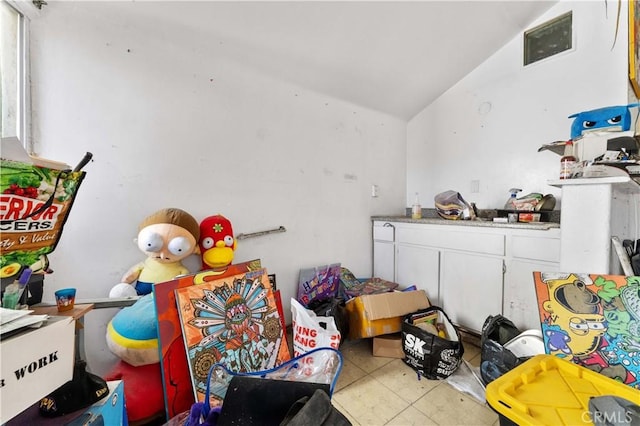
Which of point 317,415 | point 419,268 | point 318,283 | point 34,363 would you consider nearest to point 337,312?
point 318,283

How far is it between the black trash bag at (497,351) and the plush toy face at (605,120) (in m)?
1.19

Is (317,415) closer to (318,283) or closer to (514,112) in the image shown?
(318,283)

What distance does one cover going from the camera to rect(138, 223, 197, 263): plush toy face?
136 centimetres

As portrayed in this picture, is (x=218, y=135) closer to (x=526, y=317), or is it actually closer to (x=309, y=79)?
(x=309, y=79)

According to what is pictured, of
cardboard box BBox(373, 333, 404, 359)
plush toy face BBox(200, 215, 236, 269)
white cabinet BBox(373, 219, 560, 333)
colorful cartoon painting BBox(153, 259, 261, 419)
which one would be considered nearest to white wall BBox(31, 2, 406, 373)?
plush toy face BBox(200, 215, 236, 269)

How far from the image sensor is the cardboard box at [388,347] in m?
1.81

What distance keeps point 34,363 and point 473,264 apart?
2284mm

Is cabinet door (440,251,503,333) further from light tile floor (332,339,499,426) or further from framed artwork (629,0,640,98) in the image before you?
framed artwork (629,0,640,98)

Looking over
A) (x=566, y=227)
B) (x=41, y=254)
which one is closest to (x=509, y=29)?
(x=566, y=227)

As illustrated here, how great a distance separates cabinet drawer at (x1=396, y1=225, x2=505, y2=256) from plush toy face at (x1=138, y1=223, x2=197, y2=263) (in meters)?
1.78

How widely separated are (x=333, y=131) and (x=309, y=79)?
48cm

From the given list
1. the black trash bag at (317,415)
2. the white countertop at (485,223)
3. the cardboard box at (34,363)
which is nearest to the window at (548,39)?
the white countertop at (485,223)

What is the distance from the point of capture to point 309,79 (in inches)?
83.8

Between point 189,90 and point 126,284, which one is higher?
point 189,90
